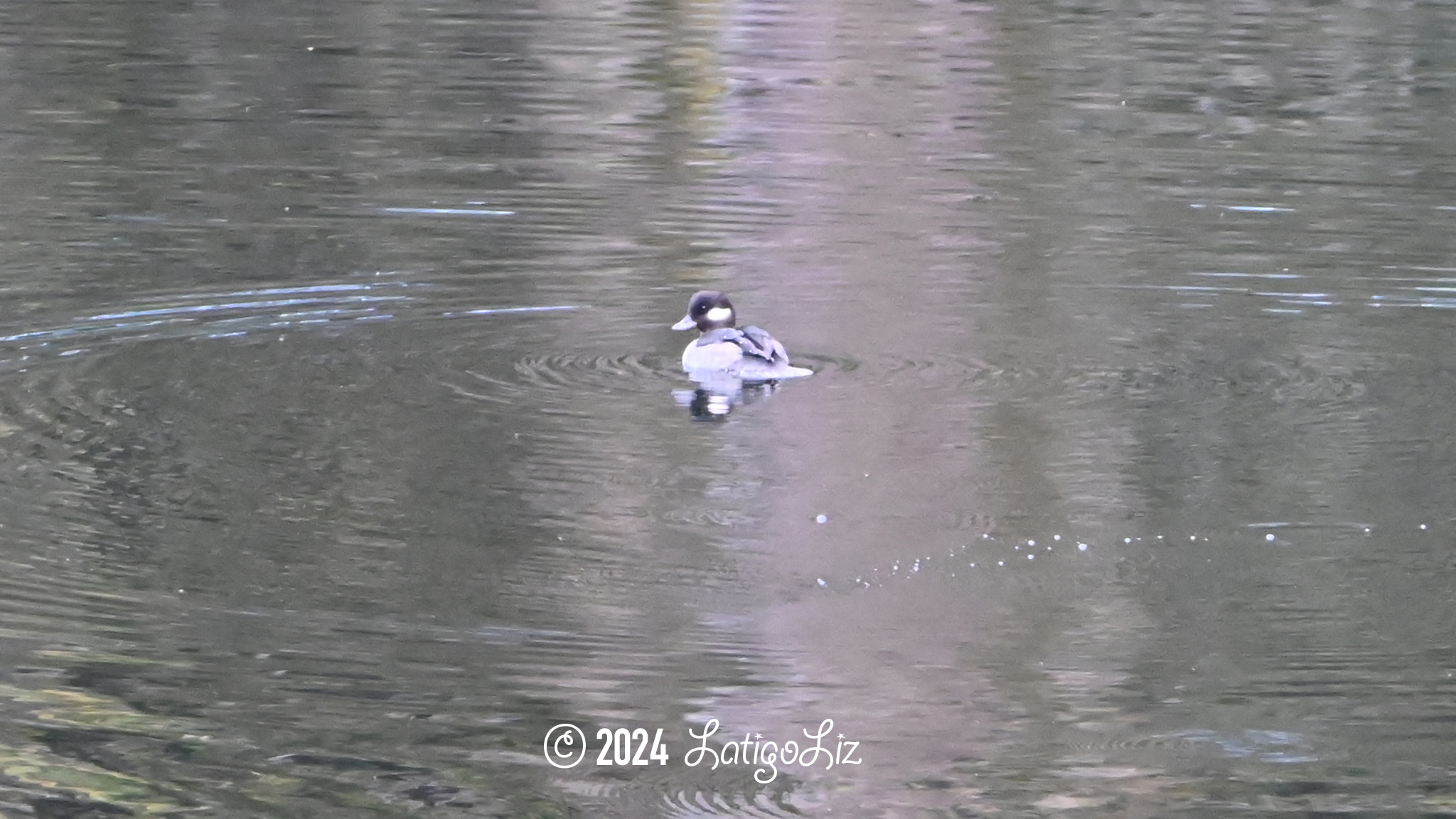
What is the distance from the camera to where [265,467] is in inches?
289

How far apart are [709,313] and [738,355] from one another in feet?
2.23

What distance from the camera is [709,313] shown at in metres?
9.06

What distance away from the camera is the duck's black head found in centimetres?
899

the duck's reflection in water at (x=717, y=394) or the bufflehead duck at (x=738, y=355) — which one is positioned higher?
the bufflehead duck at (x=738, y=355)

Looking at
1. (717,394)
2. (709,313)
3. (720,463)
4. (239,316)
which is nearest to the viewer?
(720,463)

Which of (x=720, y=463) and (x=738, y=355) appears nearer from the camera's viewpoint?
(x=720, y=463)

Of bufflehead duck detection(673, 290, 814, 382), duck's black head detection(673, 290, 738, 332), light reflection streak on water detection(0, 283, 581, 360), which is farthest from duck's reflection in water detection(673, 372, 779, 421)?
light reflection streak on water detection(0, 283, 581, 360)

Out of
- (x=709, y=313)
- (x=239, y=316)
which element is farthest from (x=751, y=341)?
(x=239, y=316)

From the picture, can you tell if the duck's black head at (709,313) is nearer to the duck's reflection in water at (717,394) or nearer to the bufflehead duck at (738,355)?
the bufflehead duck at (738,355)

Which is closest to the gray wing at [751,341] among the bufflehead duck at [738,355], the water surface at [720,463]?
the bufflehead duck at [738,355]

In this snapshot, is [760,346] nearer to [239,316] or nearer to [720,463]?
[720,463]

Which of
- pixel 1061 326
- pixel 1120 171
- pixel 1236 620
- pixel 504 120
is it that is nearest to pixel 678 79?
pixel 504 120

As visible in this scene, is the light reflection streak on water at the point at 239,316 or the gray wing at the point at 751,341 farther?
the light reflection streak on water at the point at 239,316

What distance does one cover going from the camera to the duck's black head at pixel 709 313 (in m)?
8.99
